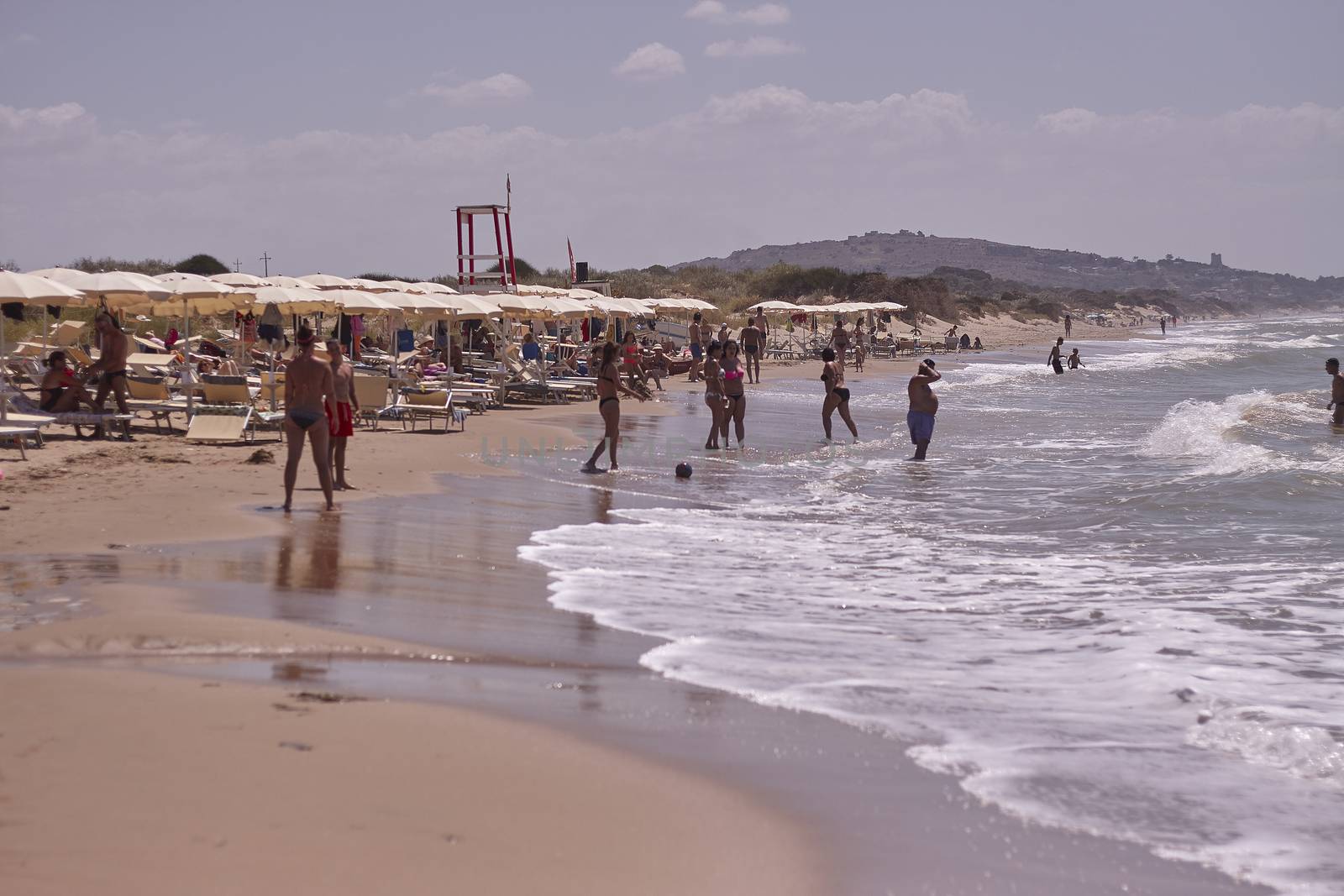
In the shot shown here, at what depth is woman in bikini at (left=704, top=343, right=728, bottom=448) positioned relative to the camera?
1645cm

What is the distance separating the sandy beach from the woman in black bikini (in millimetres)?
8077

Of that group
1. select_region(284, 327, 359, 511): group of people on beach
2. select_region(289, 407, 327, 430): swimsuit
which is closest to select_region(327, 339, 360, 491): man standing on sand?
select_region(284, 327, 359, 511): group of people on beach

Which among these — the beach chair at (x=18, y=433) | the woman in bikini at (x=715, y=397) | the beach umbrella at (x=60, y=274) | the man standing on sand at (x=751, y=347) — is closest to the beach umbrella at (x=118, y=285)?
the beach umbrella at (x=60, y=274)

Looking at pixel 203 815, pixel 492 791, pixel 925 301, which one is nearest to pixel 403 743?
pixel 492 791

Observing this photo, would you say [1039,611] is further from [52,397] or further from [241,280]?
[241,280]

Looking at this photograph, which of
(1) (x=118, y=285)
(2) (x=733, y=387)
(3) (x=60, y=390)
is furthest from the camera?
(2) (x=733, y=387)

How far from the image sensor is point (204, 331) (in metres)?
34.4

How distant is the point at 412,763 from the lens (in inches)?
170

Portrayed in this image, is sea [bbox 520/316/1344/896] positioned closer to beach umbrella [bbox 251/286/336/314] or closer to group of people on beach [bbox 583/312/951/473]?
group of people on beach [bbox 583/312/951/473]

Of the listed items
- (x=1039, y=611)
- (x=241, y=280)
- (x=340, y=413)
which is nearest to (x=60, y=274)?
(x=340, y=413)

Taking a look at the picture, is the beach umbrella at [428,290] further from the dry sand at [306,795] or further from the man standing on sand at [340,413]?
the dry sand at [306,795]

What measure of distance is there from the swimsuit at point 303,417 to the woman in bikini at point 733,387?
7.33 m

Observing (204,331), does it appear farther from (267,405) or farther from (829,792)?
(829,792)

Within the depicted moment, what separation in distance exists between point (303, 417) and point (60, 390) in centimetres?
664
